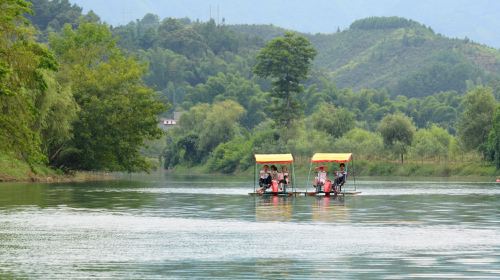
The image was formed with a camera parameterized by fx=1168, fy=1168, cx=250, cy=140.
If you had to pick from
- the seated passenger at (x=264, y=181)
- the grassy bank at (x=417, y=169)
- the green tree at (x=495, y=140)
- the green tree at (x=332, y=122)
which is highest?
the green tree at (x=332, y=122)

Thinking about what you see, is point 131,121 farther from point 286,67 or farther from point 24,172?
point 286,67

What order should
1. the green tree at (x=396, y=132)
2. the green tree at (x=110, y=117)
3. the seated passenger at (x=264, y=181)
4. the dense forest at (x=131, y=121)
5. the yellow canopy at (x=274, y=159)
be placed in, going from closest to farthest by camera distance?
the yellow canopy at (x=274, y=159) < the seated passenger at (x=264, y=181) < the dense forest at (x=131, y=121) < the green tree at (x=110, y=117) < the green tree at (x=396, y=132)

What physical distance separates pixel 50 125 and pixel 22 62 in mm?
34221

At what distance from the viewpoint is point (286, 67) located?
577 ft

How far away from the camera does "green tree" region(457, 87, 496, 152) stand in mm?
134750

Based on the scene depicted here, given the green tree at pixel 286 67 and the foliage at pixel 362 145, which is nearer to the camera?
the foliage at pixel 362 145

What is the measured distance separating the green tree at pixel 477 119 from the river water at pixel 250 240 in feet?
255

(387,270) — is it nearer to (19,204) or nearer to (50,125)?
(19,204)

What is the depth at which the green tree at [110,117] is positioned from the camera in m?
117

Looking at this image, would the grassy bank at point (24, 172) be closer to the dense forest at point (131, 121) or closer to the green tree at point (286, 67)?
the dense forest at point (131, 121)

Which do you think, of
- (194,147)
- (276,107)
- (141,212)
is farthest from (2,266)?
(194,147)

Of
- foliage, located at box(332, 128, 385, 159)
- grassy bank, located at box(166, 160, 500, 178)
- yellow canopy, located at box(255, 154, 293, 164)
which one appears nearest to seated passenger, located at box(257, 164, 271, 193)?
yellow canopy, located at box(255, 154, 293, 164)

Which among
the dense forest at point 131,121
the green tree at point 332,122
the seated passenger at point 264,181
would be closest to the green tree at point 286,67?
the dense forest at point 131,121

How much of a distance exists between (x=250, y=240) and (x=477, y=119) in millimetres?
104575
